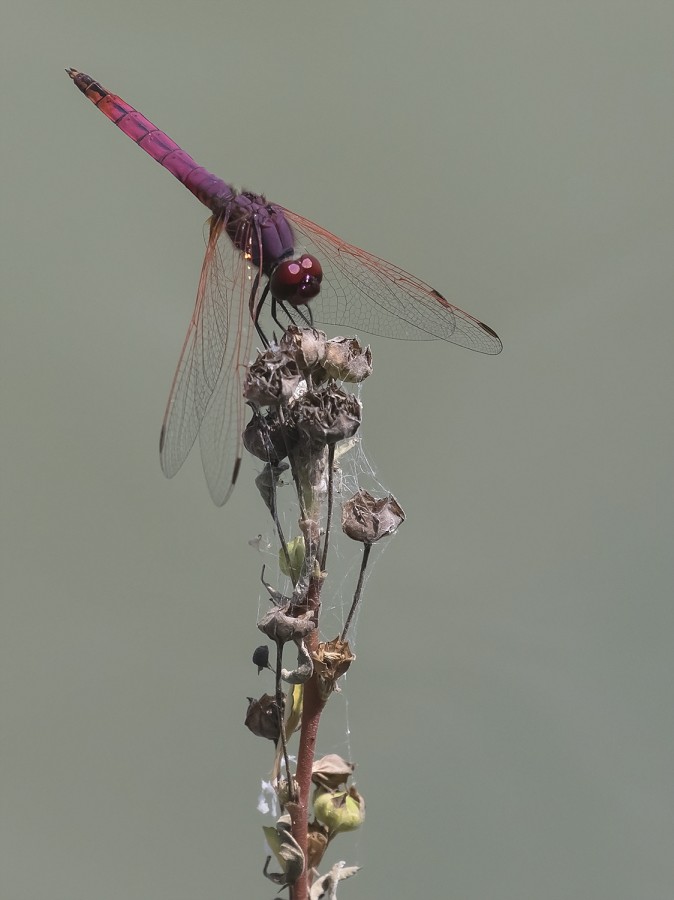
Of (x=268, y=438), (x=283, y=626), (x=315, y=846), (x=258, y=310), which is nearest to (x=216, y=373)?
(x=258, y=310)

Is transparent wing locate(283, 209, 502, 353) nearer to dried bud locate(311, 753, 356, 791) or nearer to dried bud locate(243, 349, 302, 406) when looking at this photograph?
dried bud locate(243, 349, 302, 406)

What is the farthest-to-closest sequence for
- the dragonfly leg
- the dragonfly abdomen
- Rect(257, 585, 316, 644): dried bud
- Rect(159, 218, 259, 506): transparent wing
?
the dragonfly abdomen, the dragonfly leg, Rect(159, 218, 259, 506): transparent wing, Rect(257, 585, 316, 644): dried bud

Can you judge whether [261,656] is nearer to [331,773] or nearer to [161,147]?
[331,773]

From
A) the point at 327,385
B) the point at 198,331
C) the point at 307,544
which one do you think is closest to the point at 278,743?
the point at 307,544

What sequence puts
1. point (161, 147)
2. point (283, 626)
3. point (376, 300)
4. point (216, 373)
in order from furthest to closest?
1. point (161, 147)
2. point (376, 300)
3. point (216, 373)
4. point (283, 626)

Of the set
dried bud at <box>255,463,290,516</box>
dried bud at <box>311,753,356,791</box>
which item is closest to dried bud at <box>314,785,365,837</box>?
dried bud at <box>311,753,356,791</box>

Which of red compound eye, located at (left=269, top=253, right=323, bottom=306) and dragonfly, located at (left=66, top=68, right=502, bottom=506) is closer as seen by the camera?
dragonfly, located at (left=66, top=68, right=502, bottom=506)
